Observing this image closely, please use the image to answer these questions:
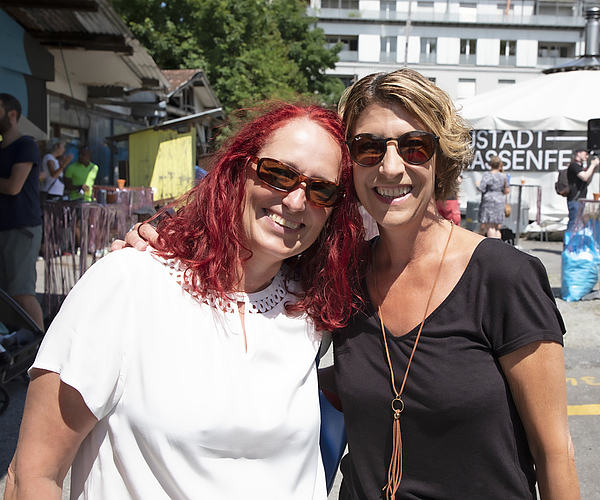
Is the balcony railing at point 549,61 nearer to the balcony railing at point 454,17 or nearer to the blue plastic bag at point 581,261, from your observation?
the balcony railing at point 454,17

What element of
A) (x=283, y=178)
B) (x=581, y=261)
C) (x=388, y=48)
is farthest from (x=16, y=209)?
(x=388, y=48)

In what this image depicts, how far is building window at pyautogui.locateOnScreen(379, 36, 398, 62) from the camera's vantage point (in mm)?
48125

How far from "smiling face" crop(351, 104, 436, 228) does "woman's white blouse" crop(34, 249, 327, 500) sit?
1.93ft

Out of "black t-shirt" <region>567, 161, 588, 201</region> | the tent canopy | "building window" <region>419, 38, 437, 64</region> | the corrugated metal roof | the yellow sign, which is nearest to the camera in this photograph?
the corrugated metal roof

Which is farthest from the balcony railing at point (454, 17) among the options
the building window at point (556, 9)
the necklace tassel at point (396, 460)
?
the necklace tassel at point (396, 460)

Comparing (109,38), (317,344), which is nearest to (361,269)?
(317,344)

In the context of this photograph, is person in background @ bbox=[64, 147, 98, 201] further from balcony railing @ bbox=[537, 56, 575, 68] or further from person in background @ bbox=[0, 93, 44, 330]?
balcony railing @ bbox=[537, 56, 575, 68]

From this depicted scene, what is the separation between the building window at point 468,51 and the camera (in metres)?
46.9

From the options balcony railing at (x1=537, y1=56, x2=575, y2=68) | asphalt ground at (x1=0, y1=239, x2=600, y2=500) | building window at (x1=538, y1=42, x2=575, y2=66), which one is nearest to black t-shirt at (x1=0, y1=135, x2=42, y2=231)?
asphalt ground at (x1=0, y1=239, x2=600, y2=500)

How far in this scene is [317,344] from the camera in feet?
5.65

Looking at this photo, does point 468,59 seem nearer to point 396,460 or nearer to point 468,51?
point 468,51

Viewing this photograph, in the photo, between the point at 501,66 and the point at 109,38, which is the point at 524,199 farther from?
the point at 501,66

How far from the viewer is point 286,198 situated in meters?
1.63

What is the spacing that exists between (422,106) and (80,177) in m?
9.16
